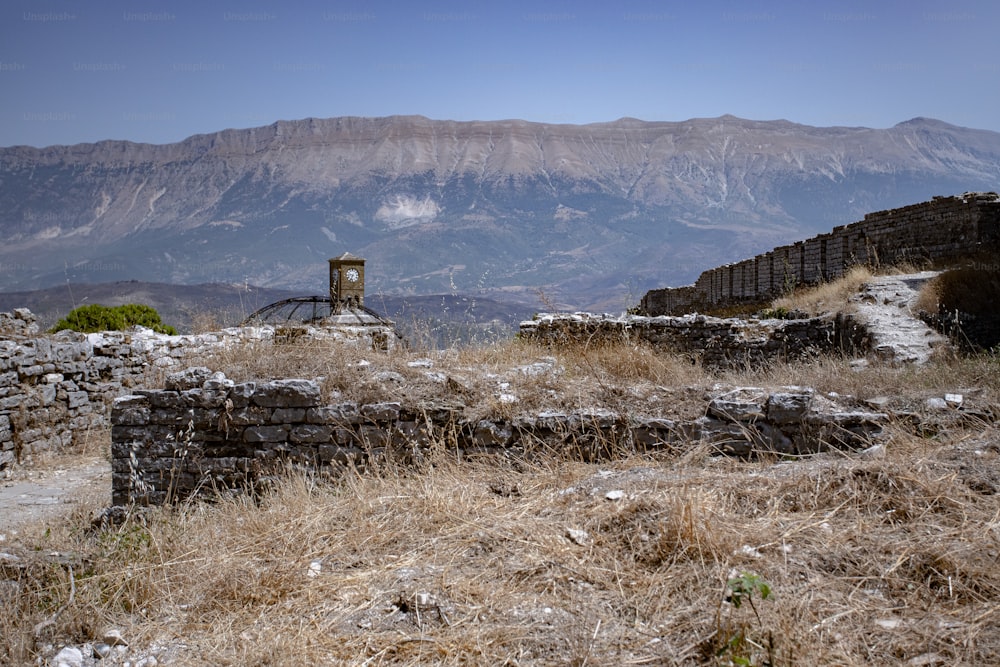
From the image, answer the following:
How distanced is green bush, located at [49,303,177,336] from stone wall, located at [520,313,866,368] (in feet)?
34.9

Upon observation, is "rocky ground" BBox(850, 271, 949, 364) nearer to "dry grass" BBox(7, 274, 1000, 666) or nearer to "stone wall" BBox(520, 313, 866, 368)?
"stone wall" BBox(520, 313, 866, 368)

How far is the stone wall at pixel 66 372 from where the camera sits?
9.88 meters

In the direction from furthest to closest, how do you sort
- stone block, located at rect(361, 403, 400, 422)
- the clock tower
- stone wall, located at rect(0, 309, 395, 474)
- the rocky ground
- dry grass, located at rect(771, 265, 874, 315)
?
the clock tower
dry grass, located at rect(771, 265, 874, 315)
the rocky ground
stone wall, located at rect(0, 309, 395, 474)
stone block, located at rect(361, 403, 400, 422)

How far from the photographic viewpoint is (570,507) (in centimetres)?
441

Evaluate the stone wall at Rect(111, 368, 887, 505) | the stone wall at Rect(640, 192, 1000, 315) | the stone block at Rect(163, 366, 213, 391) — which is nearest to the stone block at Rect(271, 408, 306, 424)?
the stone wall at Rect(111, 368, 887, 505)

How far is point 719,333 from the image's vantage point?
40.8ft

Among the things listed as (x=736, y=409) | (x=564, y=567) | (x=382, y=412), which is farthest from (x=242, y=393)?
(x=736, y=409)

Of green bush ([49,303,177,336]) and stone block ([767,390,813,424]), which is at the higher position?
stone block ([767,390,813,424])

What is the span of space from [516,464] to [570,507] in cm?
110

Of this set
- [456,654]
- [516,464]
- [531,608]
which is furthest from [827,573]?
[516,464]

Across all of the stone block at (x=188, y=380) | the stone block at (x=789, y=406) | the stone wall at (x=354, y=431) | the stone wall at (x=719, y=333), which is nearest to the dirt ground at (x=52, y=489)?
the stone wall at (x=354, y=431)

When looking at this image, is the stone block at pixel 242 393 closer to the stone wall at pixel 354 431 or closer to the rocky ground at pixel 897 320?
the stone wall at pixel 354 431

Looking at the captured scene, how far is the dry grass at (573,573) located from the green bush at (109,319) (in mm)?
14577

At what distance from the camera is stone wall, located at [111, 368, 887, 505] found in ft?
17.9
